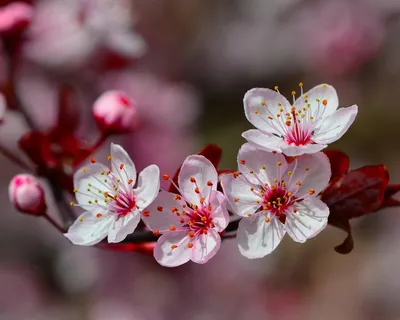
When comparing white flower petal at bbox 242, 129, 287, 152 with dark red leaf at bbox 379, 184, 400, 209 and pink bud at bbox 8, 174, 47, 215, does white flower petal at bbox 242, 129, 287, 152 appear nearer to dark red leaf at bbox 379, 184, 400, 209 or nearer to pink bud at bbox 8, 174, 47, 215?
dark red leaf at bbox 379, 184, 400, 209

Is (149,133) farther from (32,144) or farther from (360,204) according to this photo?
(360,204)

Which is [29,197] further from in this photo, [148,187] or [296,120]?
[296,120]

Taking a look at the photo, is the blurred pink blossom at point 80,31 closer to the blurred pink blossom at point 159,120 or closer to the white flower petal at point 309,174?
the blurred pink blossom at point 159,120

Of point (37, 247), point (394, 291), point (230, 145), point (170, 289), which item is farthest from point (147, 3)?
point (394, 291)

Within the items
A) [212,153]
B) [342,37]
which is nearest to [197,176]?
[212,153]

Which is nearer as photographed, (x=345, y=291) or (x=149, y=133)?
(x=149, y=133)

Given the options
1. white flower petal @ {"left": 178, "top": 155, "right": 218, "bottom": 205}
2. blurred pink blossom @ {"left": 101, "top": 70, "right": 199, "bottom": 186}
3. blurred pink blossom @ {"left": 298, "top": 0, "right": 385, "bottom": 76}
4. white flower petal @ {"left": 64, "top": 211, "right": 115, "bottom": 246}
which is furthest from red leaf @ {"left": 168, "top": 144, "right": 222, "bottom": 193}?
blurred pink blossom @ {"left": 298, "top": 0, "right": 385, "bottom": 76}

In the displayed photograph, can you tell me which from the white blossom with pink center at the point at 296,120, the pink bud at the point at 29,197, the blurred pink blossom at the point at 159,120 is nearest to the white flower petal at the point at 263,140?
the white blossom with pink center at the point at 296,120
